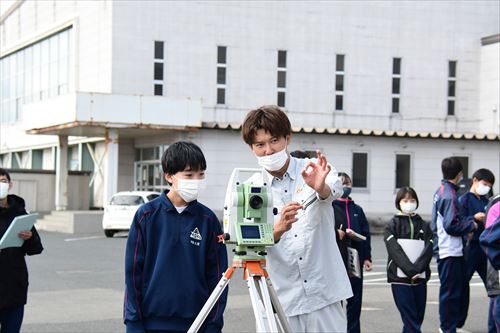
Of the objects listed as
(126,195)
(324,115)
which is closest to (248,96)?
(324,115)

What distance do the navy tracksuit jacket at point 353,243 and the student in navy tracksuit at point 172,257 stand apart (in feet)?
14.2

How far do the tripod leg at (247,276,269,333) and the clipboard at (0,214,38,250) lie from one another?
11.0ft

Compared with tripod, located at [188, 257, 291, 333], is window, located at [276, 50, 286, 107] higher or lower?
higher

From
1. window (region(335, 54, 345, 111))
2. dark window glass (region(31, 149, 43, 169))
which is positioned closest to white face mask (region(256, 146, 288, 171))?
window (region(335, 54, 345, 111))

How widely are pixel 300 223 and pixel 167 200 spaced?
86 centimetres

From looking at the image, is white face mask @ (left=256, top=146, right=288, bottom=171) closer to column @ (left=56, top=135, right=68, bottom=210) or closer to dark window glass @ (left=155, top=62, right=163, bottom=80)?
column @ (left=56, top=135, right=68, bottom=210)

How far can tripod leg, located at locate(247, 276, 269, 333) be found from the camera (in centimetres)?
426

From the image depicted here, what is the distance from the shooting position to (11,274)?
23.7 ft

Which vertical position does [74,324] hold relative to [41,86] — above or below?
below

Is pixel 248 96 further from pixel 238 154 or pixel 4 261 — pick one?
pixel 4 261

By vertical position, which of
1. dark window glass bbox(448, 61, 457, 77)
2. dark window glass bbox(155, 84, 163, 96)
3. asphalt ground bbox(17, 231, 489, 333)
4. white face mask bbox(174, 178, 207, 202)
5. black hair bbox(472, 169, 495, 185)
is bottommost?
asphalt ground bbox(17, 231, 489, 333)

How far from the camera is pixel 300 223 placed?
489 cm

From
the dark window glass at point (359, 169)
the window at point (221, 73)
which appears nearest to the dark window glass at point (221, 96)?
the window at point (221, 73)

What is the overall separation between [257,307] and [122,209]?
80.7 ft
